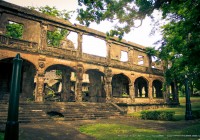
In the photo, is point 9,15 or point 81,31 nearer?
point 9,15

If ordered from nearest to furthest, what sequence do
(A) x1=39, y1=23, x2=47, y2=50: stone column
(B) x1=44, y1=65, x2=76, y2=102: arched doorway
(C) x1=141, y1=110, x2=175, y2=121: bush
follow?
(C) x1=141, y1=110, x2=175, y2=121: bush
(A) x1=39, y1=23, x2=47, y2=50: stone column
(B) x1=44, y1=65, x2=76, y2=102: arched doorway

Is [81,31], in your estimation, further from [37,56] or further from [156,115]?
[156,115]

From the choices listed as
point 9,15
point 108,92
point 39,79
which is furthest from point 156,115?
point 9,15

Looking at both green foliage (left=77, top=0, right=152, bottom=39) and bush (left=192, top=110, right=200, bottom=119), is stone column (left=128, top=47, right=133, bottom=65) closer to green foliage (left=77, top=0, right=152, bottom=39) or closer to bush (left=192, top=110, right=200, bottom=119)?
bush (left=192, top=110, right=200, bottom=119)

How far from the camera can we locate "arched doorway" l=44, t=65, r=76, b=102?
19328 millimetres

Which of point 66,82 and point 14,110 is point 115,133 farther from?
point 66,82

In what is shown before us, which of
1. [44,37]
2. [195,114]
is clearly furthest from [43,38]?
[195,114]

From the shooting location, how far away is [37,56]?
1513 cm

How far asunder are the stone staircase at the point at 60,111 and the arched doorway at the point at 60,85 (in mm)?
4208

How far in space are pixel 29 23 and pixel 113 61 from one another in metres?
9.99

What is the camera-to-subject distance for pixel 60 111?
42.8 ft

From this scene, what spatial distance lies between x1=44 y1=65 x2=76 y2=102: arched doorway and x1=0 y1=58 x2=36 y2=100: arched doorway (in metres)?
2.60

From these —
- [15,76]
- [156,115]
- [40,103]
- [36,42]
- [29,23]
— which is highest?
[29,23]

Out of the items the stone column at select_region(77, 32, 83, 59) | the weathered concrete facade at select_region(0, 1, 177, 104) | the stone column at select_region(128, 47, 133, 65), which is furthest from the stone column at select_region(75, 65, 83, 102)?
the stone column at select_region(128, 47, 133, 65)
